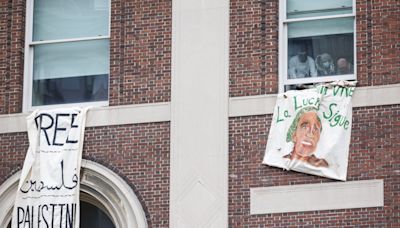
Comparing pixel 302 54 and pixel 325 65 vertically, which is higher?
pixel 302 54

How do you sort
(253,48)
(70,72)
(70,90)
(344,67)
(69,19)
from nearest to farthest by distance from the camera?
(344,67)
(253,48)
(70,90)
(70,72)
(69,19)

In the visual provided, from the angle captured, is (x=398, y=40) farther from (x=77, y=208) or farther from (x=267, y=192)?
(x=77, y=208)

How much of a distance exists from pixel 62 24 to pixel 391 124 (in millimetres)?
6622

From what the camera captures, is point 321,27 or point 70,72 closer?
point 321,27

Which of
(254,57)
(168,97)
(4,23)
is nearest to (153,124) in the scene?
(168,97)

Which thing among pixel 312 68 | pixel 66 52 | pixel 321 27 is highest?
pixel 321 27

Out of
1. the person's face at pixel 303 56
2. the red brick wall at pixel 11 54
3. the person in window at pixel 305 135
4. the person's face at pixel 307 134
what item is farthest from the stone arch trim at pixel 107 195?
the person's face at pixel 303 56

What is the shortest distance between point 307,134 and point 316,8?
2359 mm

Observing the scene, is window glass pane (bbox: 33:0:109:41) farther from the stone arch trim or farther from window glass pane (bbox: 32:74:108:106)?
the stone arch trim

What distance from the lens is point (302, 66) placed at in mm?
23781

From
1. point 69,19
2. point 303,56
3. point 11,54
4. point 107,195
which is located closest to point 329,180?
point 303,56

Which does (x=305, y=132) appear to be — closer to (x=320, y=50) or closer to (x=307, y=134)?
(x=307, y=134)

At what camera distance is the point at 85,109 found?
24391 mm

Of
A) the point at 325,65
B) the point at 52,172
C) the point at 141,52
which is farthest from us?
the point at 141,52
